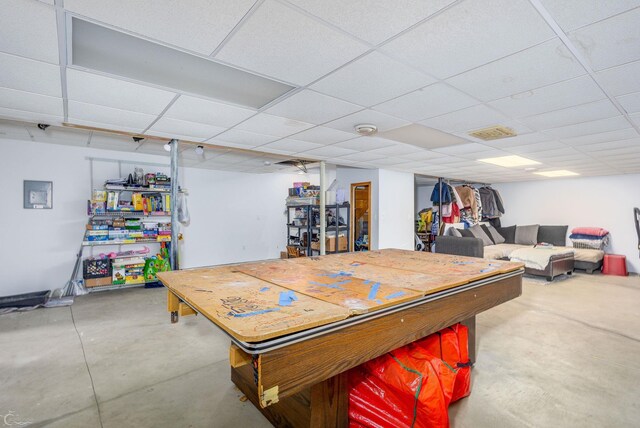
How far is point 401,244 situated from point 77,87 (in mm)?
6534

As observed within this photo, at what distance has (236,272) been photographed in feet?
7.47

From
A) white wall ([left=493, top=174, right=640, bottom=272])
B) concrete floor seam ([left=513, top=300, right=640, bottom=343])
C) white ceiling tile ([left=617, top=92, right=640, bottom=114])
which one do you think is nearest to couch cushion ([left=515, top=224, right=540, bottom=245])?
white wall ([left=493, top=174, right=640, bottom=272])

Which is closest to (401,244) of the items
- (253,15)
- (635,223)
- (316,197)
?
(316,197)

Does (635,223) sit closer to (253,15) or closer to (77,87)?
(253,15)

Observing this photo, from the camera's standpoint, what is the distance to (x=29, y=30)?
70.6 inches

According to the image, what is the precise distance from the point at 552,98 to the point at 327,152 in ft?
10.1

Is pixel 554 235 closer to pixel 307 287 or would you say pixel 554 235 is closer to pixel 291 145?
pixel 291 145

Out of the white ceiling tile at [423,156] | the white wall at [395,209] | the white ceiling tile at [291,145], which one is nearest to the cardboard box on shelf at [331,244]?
the white wall at [395,209]

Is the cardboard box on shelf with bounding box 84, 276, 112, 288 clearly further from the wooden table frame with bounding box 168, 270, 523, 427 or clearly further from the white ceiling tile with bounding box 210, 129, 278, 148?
the wooden table frame with bounding box 168, 270, 523, 427

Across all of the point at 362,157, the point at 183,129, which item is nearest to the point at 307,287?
the point at 183,129

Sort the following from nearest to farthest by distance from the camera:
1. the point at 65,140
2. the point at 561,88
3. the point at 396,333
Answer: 1. the point at 396,333
2. the point at 561,88
3. the point at 65,140

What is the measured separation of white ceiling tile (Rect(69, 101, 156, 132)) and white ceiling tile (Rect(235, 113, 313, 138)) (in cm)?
103

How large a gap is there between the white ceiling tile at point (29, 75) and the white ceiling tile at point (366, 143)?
3.16 m

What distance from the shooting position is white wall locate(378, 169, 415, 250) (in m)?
6.93
